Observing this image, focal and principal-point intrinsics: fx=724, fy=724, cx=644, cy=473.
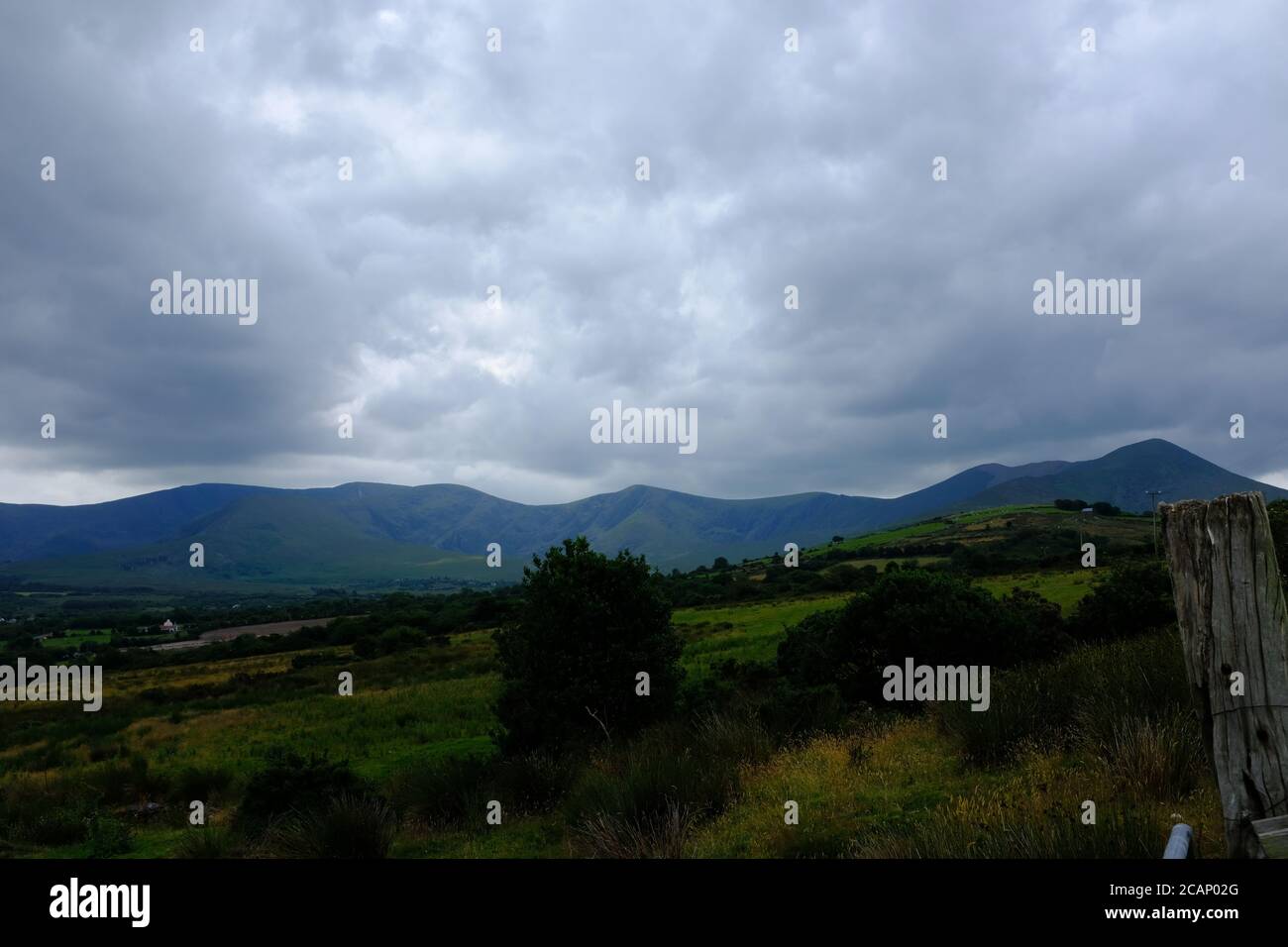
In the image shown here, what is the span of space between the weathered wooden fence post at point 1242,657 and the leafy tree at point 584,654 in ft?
38.6

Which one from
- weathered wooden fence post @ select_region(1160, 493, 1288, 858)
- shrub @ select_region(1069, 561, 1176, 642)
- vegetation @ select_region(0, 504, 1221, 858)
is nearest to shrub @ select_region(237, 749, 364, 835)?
vegetation @ select_region(0, 504, 1221, 858)

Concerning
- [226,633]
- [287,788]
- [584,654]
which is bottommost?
[226,633]

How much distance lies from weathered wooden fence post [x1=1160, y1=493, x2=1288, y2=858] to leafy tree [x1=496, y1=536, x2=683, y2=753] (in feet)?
38.6

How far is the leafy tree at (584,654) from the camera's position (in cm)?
1514

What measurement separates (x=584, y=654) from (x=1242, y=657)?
495 inches

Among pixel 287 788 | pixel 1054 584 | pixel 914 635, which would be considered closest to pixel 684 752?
pixel 287 788

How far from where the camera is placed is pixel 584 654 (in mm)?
15383

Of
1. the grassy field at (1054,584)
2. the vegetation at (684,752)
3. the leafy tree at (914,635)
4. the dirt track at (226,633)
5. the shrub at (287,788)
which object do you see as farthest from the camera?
the dirt track at (226,633)

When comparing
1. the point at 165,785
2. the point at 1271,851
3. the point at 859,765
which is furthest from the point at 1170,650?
the point at 165,785

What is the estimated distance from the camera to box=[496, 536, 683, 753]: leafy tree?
15.1 meters

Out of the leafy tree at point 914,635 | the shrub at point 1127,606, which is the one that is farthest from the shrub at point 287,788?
the shrub at point 1127,606

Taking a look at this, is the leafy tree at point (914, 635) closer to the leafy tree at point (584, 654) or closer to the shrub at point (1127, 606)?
the shrub at point (1127, 606)

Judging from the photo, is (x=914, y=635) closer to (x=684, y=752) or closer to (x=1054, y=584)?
(x=684, y=752)
